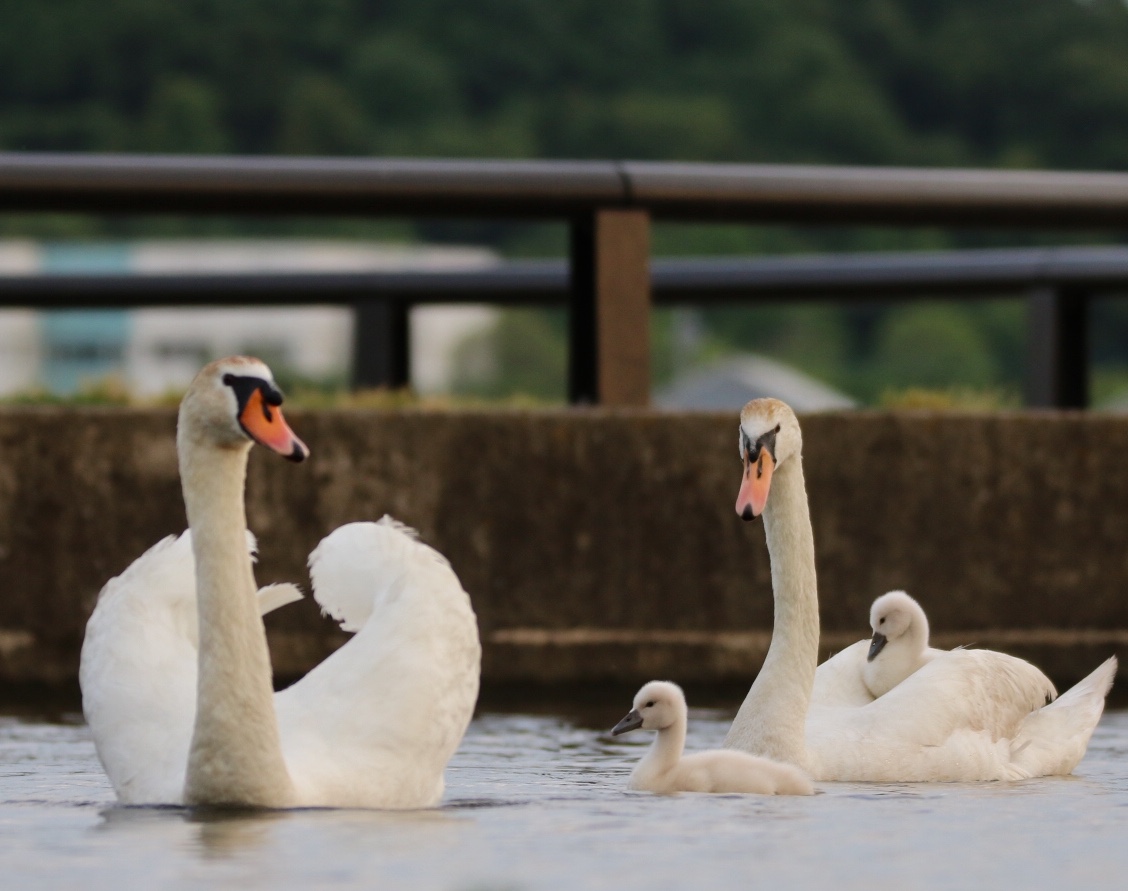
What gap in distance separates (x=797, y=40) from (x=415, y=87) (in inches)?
622

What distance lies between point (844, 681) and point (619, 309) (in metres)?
2.05

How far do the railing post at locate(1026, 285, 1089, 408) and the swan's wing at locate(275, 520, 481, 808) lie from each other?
6.28 meters

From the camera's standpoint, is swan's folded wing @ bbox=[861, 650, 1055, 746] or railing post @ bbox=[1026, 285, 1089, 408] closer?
swan's folded wing @ bbox=[861, 650, 1055, 746]

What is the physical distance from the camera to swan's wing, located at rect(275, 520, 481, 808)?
602 centimetres

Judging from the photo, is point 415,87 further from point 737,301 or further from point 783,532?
point 783,532

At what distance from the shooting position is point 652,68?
96062mm

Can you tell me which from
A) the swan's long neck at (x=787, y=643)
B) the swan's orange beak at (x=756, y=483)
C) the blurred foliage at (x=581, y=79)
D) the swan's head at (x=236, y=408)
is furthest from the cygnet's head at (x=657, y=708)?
the blurred foliage at (x=581, y=79)

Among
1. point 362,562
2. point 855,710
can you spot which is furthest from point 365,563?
point 855,710

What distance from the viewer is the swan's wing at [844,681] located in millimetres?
7883

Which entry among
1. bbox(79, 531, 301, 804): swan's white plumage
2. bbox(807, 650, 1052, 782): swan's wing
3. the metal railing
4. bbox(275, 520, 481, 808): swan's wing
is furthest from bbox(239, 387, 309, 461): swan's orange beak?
the metal railing

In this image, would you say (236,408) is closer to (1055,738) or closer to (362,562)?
(362,562)

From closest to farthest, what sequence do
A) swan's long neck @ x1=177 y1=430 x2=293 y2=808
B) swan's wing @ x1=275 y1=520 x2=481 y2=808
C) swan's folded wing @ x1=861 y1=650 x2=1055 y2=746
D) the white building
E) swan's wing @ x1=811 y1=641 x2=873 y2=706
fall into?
1. swan's long neck @ x1=177 y1=430 x2=293 y2=808
2. swan's wing @ x1=275 y1=520 x2=481 y2=808
3. swan's folded wing @ x1=861 y1=650 x2=1055 y2=746
4. swan's wing @ x1=811 y1=641 x2=873 y2=706
5. the white building

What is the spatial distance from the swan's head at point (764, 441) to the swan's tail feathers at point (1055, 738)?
46.4 inches

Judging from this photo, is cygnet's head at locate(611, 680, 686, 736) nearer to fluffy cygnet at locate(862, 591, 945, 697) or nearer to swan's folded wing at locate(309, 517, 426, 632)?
swan's folded wing at locate(309, 517, 426, 632)
